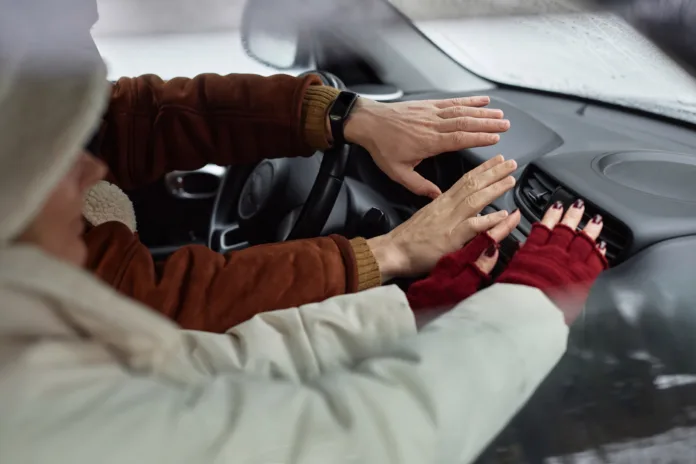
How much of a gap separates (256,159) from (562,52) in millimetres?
587

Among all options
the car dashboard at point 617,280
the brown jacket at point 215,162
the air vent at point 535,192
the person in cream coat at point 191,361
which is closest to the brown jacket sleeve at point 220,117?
the brown jacket at point 215,162

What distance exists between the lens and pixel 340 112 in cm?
91

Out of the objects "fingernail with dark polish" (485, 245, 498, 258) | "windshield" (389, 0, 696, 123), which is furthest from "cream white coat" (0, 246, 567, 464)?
"windshield" (389, 0, 696, 123)

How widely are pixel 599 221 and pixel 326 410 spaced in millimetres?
407

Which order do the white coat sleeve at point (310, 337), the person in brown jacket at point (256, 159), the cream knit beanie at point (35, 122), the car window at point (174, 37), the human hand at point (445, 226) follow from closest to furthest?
1. the cream knit beanie at point (35, 122)
2. the white coat sleeve at point (310, 337)
3. the person in brown jacket at point (256, 159)
4. the human hand at point (445, 226)
5. the car window at point (174, 37)

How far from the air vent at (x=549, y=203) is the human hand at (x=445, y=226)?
0.15 ft

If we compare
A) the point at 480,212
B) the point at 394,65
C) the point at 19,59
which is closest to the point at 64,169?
the point at 19,59

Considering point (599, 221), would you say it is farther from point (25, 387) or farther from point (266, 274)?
point (25, 387)

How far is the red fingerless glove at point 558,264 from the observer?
602mm

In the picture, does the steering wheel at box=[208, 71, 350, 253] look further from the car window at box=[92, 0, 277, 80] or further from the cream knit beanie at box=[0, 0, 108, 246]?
the cream knit beanie at box=[0, 0, 108, 246]

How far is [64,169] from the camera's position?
41 cm

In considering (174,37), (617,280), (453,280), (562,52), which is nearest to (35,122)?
(453,280)

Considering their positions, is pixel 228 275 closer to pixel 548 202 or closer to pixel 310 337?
pixel 310 337

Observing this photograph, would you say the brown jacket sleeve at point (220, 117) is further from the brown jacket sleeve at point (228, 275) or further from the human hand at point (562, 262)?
the human hand at point (562, 262)
